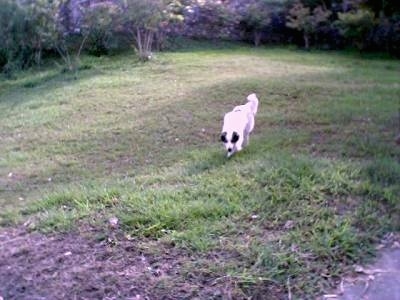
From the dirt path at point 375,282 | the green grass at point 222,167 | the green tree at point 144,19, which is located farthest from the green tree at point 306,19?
the dirt path at point 375,282

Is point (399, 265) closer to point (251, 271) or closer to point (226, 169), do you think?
point (251, 271)

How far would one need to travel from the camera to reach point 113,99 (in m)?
7.92

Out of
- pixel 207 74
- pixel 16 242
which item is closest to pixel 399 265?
pixel 16 242

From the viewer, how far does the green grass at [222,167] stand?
10.9 feet

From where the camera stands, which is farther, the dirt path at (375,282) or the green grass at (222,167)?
the green grass at (222,167)

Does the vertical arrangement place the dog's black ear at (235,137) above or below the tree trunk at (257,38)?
below

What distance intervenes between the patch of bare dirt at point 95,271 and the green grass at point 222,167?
0.10 meters

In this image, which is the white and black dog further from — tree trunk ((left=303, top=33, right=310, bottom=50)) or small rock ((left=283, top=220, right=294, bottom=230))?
tree trunk ((left=303, top=33, right=310, bottom=50))

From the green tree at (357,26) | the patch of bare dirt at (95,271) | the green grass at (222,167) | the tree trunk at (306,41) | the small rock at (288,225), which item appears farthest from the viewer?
the tree trunk at (306,41)

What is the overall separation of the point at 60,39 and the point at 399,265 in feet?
32.5

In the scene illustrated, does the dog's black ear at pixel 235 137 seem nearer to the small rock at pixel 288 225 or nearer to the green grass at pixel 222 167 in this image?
the green grass at pixel 222 167

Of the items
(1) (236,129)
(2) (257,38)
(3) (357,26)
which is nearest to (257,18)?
(2) (257,38)

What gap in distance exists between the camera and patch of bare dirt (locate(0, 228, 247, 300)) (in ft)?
9.93

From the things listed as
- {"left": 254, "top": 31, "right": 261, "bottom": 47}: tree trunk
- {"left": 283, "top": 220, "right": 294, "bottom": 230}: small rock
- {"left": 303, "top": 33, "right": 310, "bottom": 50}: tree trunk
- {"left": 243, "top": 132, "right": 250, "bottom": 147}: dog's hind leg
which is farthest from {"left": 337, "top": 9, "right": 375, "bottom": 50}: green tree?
{"left": 283, "top": 220, "right": 294, "bottom": 230}: small rock
